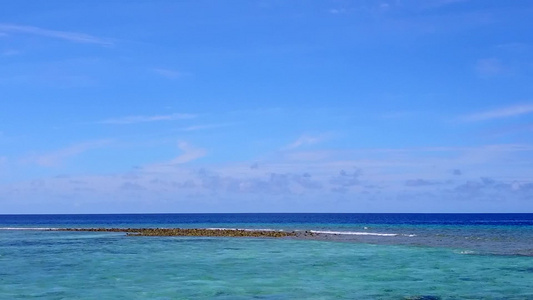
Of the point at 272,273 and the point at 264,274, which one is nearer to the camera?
the point at 264,274

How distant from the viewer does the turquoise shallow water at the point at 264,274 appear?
28453 millimetres

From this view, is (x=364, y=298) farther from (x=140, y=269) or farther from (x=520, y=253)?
(x=520, y=253)

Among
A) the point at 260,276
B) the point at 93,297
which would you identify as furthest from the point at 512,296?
the point at 93,297

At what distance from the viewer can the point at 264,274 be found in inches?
1382

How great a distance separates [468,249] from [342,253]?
38.4 ft

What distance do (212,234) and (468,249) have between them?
36545mm

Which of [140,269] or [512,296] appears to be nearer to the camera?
[512,296]

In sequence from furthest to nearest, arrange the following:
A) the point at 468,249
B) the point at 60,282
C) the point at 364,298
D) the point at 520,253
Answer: the point at 468,249 → the point at 520,253 → the point at 60,282 → the point at 364,298

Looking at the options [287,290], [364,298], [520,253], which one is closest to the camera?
[364,298]

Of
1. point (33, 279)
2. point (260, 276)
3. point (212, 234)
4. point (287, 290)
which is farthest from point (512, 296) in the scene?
point (212, 234)

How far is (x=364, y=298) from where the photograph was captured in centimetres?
2688

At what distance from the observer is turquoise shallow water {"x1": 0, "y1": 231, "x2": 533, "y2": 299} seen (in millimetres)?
28453

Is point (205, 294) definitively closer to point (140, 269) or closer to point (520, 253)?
point (140, 269)

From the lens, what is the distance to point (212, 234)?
79.0 m
